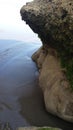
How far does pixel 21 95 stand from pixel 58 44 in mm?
2586

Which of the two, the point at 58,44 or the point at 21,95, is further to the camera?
the point at 21,95

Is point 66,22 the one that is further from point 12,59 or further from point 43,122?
point 12,59

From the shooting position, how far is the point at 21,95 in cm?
1012

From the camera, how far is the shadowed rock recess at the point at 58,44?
7.73m

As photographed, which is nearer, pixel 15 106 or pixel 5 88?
pixel 15 106

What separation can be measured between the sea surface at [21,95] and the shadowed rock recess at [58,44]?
14.2 inches

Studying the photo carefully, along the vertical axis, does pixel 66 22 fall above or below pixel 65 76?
above

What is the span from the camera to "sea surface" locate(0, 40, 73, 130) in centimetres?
838

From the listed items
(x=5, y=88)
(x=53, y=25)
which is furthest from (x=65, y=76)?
(x=5, y=88)

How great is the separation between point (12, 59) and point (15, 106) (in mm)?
5580

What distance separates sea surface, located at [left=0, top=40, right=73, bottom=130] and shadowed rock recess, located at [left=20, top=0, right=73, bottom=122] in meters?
0.36

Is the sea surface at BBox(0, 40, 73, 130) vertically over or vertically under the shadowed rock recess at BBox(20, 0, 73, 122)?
under

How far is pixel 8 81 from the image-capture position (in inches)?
458

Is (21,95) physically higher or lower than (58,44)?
lower
